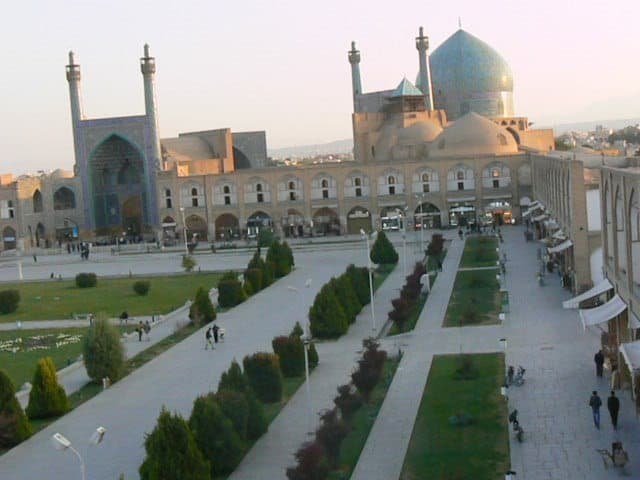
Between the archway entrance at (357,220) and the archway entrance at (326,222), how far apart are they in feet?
1.97

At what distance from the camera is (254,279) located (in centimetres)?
2972

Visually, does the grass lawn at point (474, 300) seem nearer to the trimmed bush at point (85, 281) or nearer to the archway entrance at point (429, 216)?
the trimmed bush at point (85, 281)

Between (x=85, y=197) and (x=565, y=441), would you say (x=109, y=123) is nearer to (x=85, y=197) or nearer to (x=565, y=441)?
(x=85, y=197)

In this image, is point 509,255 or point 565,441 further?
point 509,255

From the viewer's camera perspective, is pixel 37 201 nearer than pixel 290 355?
No

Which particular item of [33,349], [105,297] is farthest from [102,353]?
[105,297]

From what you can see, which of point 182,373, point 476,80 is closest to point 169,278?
point 182,373

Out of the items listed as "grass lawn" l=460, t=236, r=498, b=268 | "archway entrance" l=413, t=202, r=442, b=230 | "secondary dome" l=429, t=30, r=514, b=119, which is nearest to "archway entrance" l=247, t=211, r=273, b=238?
"archway entrance" l=413, t=202, r=442, b=230

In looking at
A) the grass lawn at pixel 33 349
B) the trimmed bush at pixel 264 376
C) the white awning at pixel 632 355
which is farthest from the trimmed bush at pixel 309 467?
the grass lawn at pixel 33 349

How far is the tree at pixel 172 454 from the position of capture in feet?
34.6

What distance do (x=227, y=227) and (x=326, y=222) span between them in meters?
5.09

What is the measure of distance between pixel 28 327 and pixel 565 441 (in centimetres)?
1688

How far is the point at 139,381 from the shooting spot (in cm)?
1803

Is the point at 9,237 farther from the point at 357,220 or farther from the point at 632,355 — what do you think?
the point at 632,355
